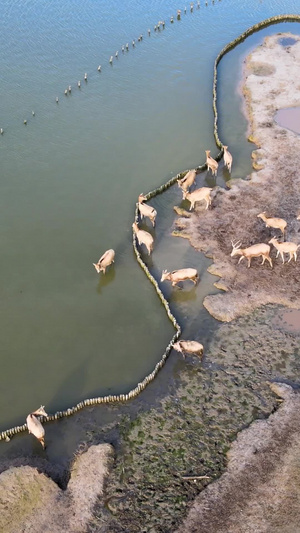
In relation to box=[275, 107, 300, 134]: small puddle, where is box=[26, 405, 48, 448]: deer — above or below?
below

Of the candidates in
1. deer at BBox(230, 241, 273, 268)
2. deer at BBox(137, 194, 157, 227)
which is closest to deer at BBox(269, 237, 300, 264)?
deer at BBox(230, 241, 273, 268)

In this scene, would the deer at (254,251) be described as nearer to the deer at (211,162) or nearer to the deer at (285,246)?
the deer at (285,246)

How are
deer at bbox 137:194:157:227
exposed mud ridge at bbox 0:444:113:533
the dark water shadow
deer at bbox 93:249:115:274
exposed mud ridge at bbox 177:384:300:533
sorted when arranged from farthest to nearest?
deer at bbox 137:194:157:227
the dark water shadow
deer at bbox 93:249:115:274
exposed mud ridge at bbox 0:444:113:533
exposed mud ridge at bbox 177:384:300:533

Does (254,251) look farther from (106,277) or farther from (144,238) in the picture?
(106,277)

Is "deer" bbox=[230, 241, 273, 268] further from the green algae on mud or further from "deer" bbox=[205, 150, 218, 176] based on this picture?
"deer" bbox=[205, 150, 218, 176]

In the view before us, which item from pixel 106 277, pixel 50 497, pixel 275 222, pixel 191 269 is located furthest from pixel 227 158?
pixel 50 497

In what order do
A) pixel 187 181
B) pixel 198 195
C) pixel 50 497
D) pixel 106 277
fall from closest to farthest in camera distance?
pixel 50 497 → pixel 106 277 → pixel 198 195 → pixel 187 181
